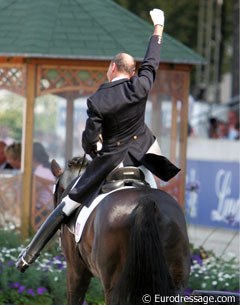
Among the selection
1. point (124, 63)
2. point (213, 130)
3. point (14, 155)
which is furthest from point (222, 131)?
point (124, 63)

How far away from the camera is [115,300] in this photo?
22.6 ft

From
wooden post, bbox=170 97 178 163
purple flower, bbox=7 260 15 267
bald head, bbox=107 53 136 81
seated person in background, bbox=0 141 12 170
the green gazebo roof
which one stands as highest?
the green gazebo roof

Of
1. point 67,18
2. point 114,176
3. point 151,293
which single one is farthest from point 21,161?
point 151,293

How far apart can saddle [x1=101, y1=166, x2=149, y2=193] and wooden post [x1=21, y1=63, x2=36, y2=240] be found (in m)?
5.02

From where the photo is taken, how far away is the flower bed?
33.2 ft

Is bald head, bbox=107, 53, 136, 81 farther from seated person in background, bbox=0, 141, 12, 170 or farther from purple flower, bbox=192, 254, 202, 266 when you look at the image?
seated person in background, bbox=0, 141, 12, 170

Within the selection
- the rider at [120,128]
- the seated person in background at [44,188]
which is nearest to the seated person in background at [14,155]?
the seated person in background at [44,188]

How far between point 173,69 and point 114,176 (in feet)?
18.5

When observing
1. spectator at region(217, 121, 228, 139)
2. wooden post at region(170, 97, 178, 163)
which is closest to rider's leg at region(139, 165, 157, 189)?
wooden post at region(170, 97, 178, 163)

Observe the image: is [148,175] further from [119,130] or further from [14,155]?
[14,155]

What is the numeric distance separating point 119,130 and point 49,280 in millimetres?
3302

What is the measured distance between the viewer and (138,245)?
6.68 metres

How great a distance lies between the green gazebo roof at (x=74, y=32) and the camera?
39.7 feet

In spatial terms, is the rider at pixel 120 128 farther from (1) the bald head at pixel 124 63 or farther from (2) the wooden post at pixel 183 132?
(2) the wooden post at pixel 183 132
